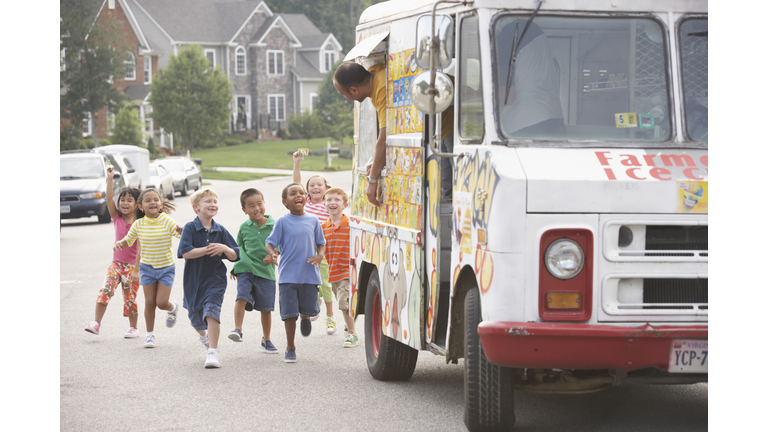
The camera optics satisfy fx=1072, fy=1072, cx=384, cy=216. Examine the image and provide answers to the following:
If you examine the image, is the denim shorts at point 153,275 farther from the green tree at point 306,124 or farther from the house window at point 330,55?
the house window at point 330,55

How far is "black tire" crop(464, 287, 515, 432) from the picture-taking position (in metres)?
5.88

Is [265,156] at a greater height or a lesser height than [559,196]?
greater

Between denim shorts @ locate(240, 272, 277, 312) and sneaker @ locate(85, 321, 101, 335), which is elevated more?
denim shorts @ locate(240, 272, 277, 312)

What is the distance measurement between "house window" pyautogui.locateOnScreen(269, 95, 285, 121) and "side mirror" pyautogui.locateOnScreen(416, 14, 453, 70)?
2913 inches

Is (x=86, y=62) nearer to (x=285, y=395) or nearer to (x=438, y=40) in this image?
(x=285, y=395)

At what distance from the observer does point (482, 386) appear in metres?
5.92

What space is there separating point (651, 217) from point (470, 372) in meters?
1.32

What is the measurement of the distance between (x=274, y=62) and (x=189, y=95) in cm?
1853

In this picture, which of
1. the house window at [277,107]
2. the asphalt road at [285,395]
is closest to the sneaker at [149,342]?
the asphalt road at [285,395]

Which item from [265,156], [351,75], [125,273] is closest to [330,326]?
[125,273]

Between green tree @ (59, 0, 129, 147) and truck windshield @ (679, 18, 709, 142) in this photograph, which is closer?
truck windshield @ (679, 18, 709, 142)

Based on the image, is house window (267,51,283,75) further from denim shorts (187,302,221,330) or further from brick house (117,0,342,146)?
denim shorts (187,302,221,330)

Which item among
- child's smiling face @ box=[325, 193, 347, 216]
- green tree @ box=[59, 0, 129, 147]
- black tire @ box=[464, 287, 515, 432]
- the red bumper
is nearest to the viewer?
the red bumper

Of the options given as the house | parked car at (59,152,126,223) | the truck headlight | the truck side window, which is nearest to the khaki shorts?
the truck side window
